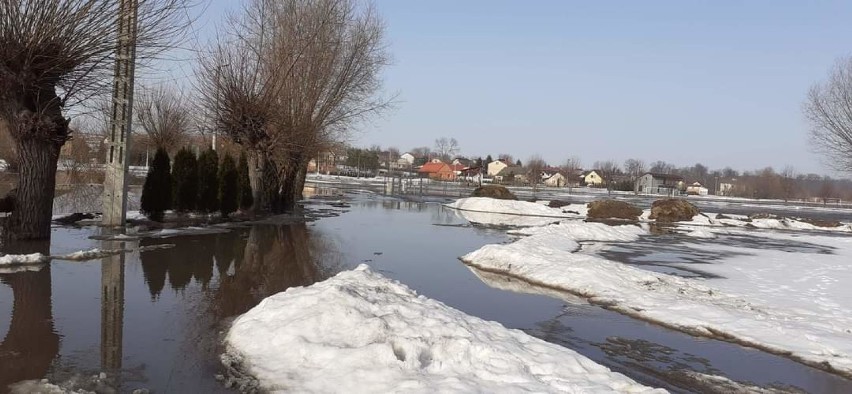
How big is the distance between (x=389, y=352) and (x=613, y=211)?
31.0 metres

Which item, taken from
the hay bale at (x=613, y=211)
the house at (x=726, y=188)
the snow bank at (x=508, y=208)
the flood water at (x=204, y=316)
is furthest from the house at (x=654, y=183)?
the flood water at (x=204, y=316)

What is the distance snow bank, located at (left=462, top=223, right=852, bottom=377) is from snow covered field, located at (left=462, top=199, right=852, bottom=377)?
0.01 metres

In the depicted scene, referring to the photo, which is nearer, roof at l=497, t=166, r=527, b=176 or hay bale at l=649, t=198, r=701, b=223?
hay bale at l=649, t=198, r=701, b=223

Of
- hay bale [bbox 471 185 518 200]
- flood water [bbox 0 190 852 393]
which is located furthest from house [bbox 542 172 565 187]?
flood water [bbox 0 190 852 393]

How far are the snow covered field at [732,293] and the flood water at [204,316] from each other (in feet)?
1.59

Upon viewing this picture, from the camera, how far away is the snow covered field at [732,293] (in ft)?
25.4

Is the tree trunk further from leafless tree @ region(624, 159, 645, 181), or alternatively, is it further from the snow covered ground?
leafless tree @ region(624, 159, 645, 181)

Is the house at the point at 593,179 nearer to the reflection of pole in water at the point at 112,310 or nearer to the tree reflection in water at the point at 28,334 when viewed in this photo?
the reflection of pole in water at the point at 112,310

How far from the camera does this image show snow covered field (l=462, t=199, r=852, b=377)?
775 centimetres

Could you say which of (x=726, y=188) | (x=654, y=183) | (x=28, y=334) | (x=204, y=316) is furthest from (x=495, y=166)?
(x=28, y=334)

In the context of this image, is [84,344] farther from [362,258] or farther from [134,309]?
[362,258]

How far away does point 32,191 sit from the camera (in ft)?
39.0

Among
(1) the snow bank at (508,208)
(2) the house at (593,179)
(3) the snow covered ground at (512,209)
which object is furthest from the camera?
(2) the house at (593,179)

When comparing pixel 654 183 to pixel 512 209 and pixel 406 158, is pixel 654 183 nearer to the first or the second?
pixel 512 209
